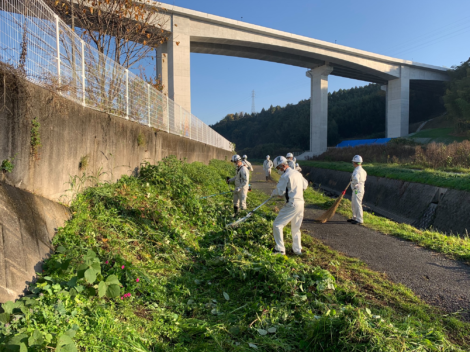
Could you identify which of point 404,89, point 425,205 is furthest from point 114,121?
point 404,89

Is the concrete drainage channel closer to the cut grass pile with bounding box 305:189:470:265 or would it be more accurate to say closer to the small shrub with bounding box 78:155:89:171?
the cut grass pile with bounding box 305:189:470:265

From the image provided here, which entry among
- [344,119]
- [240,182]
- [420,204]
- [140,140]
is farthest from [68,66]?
[344,119]

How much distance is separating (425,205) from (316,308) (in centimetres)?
1188

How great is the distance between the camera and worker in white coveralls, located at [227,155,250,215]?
29.6 ft

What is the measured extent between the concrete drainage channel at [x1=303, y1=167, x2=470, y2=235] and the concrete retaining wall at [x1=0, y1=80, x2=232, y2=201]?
30.9 ft

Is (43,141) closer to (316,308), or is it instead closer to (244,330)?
(244,330)

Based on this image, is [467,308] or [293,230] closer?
[467,308]

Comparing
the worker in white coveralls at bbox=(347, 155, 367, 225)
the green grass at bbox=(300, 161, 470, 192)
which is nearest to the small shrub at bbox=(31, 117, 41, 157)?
the worker in white coveralls at bbox=(347, 155, 367, 225)

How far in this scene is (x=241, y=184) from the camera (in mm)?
9094

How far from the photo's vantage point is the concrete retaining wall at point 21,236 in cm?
279

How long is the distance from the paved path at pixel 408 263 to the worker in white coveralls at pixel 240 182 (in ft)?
6.99

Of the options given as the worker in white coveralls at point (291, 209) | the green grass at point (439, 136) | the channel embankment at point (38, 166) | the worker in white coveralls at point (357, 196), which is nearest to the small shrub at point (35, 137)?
the channel embankment at point (38, 166)

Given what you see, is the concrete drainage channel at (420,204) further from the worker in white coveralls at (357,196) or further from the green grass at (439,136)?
the green grass at (439,136)

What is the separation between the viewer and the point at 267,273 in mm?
4363
